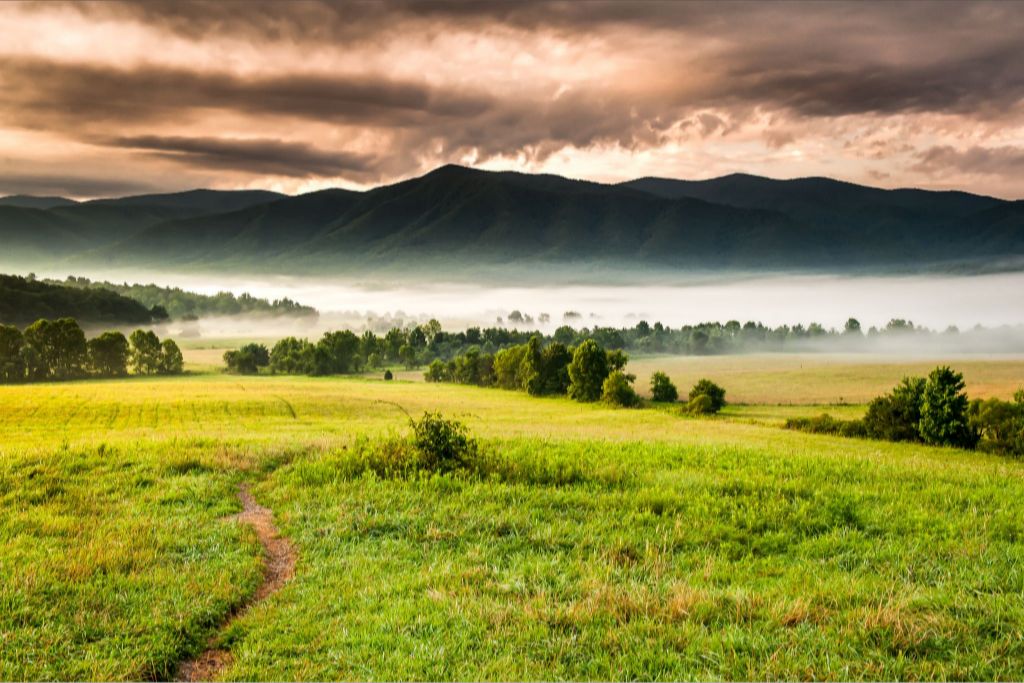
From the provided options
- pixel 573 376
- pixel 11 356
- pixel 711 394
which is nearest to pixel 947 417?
pixel 711 394

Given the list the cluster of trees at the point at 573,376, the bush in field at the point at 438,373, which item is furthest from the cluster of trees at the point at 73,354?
the cluster of trees at the point at 573,376

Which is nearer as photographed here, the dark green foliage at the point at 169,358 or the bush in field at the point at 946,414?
the bush in field at the point at 946,414

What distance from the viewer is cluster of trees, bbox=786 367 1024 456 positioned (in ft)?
174

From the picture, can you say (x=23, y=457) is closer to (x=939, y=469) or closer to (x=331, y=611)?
(x=331, y=611)

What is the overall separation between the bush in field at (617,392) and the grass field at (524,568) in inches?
2813

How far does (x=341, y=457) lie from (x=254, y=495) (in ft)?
9.86

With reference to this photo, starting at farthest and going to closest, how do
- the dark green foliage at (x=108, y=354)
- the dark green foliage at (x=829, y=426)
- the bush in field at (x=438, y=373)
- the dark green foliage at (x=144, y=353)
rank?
the bush in field at (x=438, y=373), the dark green foliage at (x=144, y=353), the dark green foliage at (x=108, y=354), the dark green foliage at (x=829, y=426)

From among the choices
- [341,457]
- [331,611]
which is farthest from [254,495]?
[331,611]

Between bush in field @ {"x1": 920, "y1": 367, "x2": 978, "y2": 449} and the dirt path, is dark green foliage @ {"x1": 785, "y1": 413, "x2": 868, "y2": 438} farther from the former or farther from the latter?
the dirt path

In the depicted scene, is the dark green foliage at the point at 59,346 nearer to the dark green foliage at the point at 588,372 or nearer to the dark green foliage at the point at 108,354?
the dark green foliage at the point at 108,354

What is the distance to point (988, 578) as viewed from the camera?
35.3 ft

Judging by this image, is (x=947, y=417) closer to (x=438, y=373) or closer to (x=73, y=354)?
(x=438, y=373)

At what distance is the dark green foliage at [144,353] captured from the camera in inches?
5221

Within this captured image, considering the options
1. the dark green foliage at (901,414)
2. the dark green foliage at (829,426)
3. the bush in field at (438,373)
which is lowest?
the bush in field at (438,373)
